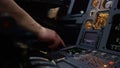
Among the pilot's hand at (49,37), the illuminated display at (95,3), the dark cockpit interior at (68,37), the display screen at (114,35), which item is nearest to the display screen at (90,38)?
the dark cockpit interior at (68,37)

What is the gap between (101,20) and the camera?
1701mm

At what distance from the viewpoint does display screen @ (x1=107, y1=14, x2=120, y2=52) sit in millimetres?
1433

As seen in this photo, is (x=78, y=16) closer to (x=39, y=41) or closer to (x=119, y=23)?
(x=119, y=23)

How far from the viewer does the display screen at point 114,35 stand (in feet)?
4.70

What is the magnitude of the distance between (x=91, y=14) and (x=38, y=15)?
762mm

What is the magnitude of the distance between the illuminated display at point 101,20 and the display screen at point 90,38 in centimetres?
7

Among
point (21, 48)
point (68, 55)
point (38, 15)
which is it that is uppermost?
point (21, 48)

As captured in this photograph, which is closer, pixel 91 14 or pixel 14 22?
pixel 14 22

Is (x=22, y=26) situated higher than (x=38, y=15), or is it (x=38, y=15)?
(x=22, y=26)

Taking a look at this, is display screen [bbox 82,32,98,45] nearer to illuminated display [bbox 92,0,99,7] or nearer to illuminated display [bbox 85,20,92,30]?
illuminated display [bbox 85,20,92,30]

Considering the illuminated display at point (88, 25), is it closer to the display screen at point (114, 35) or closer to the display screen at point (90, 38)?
the display screen at point (90, 38)

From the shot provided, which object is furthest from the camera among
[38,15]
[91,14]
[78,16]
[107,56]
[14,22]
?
[38,15]

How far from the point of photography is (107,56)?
1332mm

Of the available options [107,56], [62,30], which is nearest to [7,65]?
[107,56]
